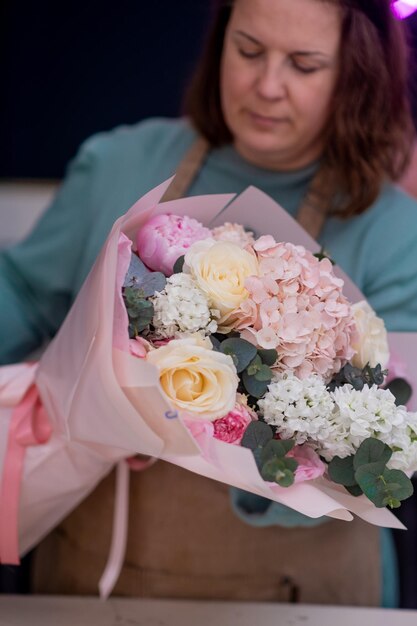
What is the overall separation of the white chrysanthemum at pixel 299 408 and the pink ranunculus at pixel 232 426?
0.02m

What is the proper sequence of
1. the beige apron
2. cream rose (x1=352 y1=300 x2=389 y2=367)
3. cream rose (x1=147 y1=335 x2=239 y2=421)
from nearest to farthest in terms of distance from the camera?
1. cream rose (x1=147 y1=335 x2=239 y2=421)
2. cream rose (x1=352 y1=300 x2=389 y2=367)
3. the beige apron

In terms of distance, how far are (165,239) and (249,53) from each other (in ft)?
1.31

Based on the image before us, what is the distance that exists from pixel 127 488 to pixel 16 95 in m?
0.86

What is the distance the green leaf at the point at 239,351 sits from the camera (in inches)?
31.4

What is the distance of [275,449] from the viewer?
0.78m

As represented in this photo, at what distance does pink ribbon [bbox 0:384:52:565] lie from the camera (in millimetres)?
1019

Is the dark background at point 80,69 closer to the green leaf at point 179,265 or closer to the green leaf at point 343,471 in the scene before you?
the green leaf at point 179,265

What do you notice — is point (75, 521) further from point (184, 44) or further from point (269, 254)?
point (184, 44)

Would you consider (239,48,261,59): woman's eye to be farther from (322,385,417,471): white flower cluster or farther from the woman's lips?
(322,385,417,471): white flower cluster

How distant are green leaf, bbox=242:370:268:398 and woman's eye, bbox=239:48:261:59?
0.52m

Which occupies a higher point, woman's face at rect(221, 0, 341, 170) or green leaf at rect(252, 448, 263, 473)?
woman's face at rect(221, 0, 341, 170)

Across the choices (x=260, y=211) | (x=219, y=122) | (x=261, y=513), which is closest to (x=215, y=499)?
(x=261, y=513)

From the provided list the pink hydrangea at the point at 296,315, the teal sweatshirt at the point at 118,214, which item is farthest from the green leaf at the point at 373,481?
the teal sweatshirt at the point at 118,214

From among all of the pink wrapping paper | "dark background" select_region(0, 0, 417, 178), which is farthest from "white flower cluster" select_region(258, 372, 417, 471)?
"dark background" select_region(0, 0, 417, 178)
